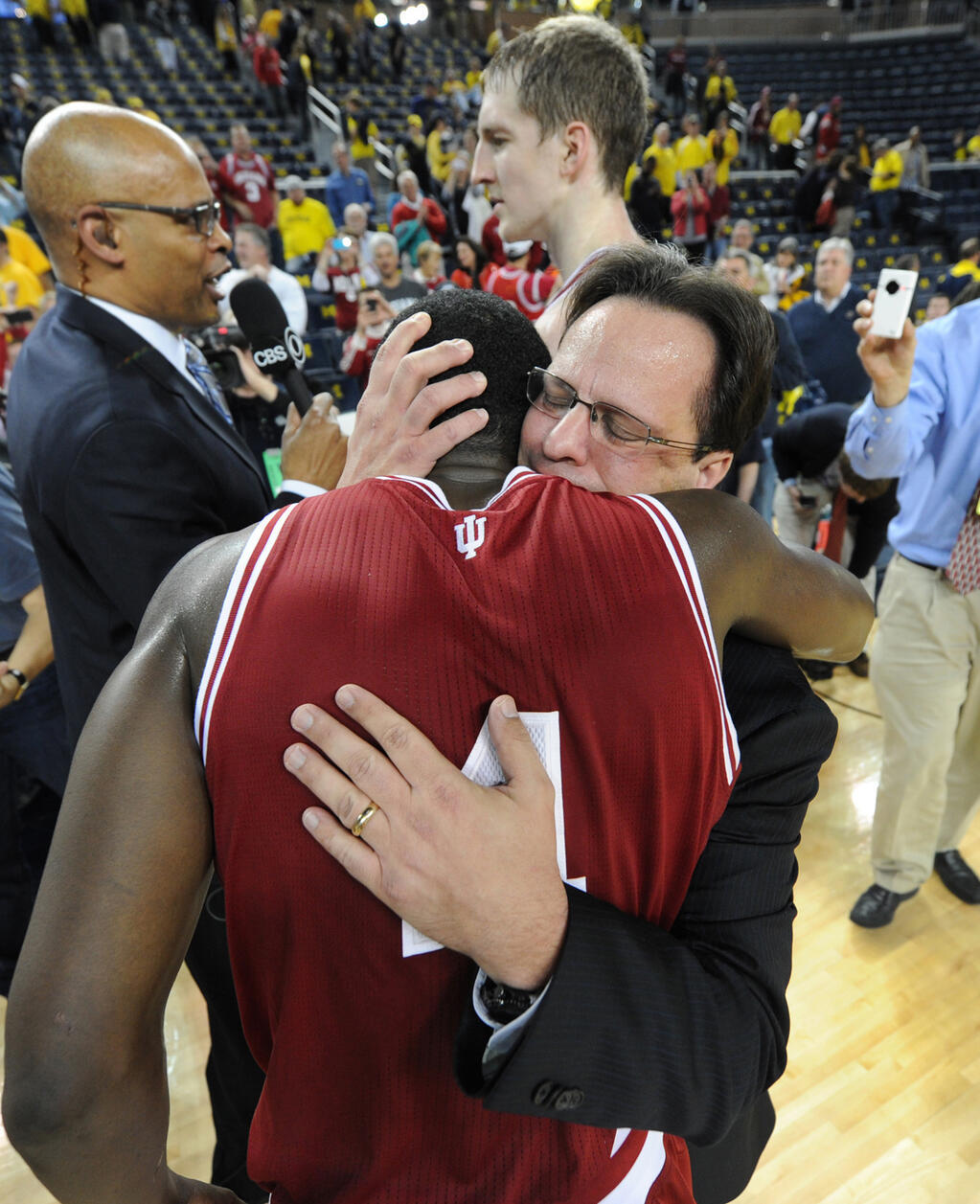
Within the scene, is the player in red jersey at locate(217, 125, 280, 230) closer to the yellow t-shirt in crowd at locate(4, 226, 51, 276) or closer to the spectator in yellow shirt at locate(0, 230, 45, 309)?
the yellow t-shirt in crowd at locate(4, 226, 51, 276)

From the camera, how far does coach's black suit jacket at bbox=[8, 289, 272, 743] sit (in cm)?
150

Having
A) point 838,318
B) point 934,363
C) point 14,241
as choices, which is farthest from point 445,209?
point 934,363

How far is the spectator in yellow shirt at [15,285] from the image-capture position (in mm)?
5504

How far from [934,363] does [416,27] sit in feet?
64.8

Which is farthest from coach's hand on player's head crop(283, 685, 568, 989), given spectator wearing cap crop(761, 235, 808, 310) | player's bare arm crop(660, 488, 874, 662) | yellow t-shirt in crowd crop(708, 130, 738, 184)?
yellow t-shirt in crowd crop(708, 130, 738, 184)

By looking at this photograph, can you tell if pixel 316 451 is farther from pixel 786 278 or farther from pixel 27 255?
pixel 786 278

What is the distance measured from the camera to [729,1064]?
85 centimetres

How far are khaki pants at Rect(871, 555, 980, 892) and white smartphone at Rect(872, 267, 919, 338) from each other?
86 cm

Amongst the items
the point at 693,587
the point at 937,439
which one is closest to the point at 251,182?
the point at 937,439

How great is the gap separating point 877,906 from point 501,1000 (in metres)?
2.48

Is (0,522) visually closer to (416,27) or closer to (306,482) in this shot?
(306,482)

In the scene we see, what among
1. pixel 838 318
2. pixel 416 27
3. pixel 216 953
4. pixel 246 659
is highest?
pixel 416 27

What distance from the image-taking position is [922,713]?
8.68 feet

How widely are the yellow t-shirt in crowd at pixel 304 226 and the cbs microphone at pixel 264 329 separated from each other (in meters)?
7.74
